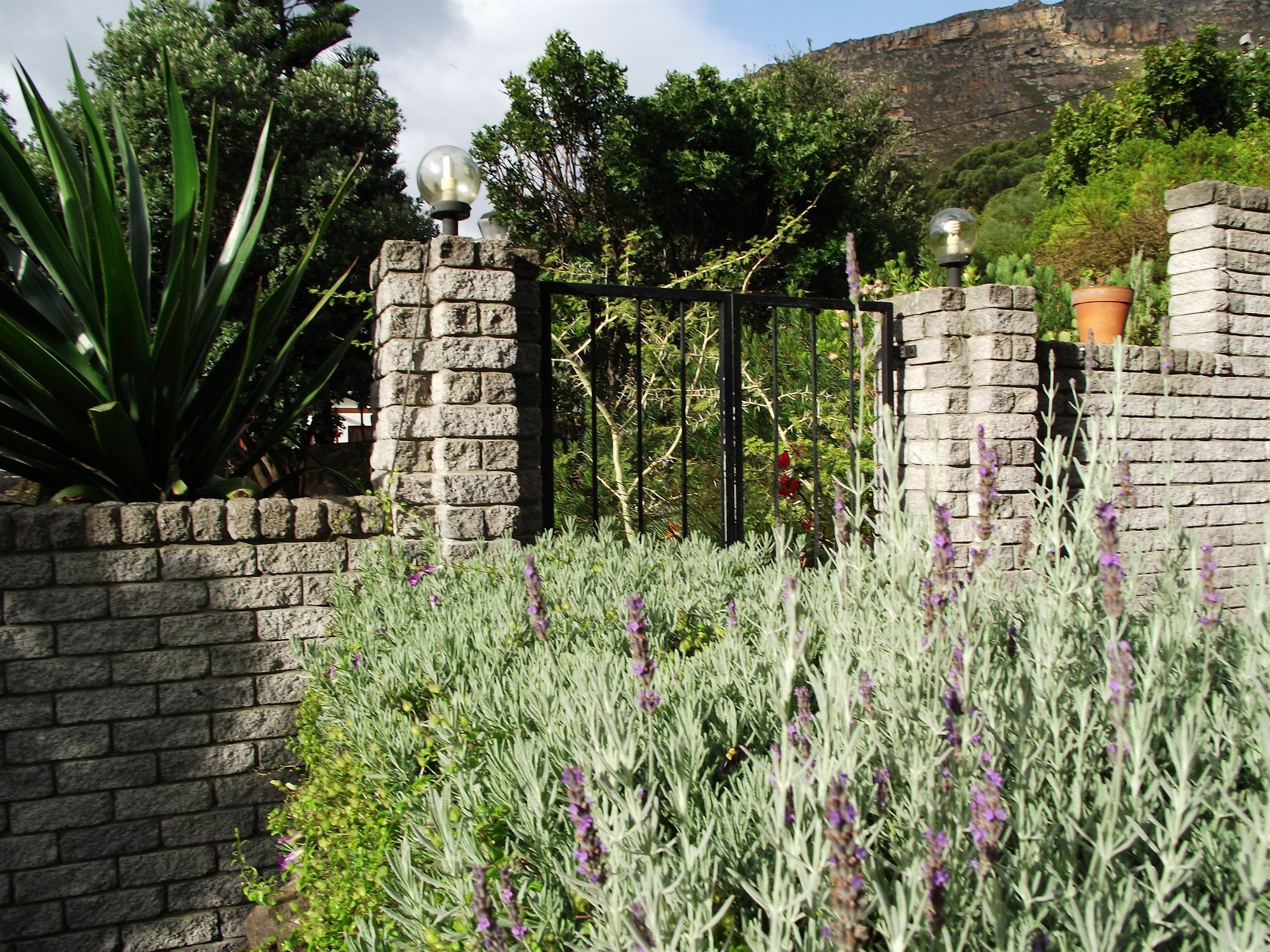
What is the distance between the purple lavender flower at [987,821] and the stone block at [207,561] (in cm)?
318

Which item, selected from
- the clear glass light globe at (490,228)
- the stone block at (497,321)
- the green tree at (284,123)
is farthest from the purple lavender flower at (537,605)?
the green tree at (284,123)

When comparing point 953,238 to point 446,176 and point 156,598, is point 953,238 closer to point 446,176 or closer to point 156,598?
point 446,176

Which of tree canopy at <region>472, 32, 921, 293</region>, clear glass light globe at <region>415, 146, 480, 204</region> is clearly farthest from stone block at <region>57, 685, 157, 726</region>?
tree canopy at <region>472, 32, 921, 293</region>

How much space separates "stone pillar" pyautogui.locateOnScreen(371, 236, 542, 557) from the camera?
3.61 meters

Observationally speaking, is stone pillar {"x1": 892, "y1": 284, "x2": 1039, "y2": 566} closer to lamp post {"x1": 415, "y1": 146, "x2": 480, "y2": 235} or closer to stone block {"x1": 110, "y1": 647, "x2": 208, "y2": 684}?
lamp post {"x1": 415, "y1": 146, "x2": 480, "y2": 235}

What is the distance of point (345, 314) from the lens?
392 inches

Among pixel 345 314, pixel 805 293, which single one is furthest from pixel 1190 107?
pixel 345 314

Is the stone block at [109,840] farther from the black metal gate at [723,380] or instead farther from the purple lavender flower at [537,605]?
the purple lavender flower at [537,605]

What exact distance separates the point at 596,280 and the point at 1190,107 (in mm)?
12600

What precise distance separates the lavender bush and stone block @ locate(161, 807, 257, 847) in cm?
189

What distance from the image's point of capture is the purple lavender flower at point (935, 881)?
75 cm

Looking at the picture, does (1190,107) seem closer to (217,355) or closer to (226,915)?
(217,355)


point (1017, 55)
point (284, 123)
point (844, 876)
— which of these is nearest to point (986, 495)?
point (844, 876)

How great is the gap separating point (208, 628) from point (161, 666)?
0.21 m
